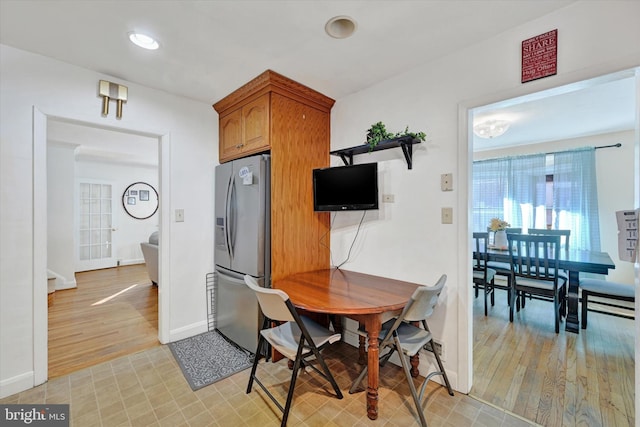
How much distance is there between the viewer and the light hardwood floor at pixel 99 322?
236 centimetres

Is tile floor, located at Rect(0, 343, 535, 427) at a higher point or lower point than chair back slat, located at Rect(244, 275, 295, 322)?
lower

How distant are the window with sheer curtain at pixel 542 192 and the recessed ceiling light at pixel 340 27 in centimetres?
347

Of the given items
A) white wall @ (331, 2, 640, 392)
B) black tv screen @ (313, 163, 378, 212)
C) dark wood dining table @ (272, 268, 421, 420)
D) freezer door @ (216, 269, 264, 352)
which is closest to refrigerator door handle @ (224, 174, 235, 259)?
freezer door @ (216, 269, 264, 352)

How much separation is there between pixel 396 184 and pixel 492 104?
0.85 metres

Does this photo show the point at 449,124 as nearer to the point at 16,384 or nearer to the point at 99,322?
the point at 16,384

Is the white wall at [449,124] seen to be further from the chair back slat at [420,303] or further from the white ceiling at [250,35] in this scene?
the chair back slat at [420,303]

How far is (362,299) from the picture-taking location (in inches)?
67.9

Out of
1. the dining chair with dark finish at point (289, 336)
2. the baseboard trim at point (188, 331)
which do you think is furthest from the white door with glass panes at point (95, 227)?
the dining chair with dark finish at point (289, 336)

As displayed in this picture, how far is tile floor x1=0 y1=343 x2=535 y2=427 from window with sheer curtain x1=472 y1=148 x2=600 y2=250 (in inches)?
122

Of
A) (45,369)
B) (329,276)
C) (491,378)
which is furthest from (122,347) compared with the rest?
(491,378)

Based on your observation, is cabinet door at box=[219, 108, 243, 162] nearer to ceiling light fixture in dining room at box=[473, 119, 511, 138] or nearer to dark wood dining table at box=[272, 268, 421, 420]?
dark wood dining table at box=[272, 268, 421, 420]

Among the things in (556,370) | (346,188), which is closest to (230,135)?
(346,188)

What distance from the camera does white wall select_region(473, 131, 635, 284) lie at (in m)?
3.75

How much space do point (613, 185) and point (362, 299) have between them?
15.1 ft
